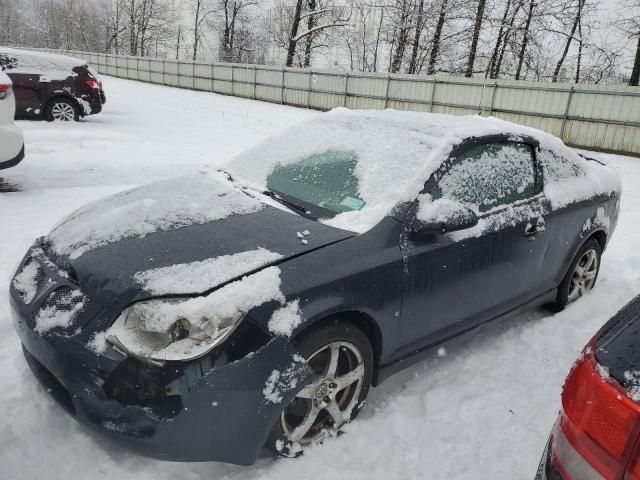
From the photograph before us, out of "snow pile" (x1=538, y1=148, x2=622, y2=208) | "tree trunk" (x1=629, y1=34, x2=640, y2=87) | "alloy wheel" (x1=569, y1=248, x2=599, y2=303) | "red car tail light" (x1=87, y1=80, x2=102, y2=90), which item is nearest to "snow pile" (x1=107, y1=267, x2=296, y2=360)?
"snow pile" (x1=538, y1=148, x2=622, y2=208)

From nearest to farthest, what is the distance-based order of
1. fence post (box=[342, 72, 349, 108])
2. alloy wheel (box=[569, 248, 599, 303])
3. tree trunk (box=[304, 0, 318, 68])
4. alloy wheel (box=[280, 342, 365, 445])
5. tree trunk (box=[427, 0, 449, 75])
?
alloy wheel (box=[280, 342, 365, 445]) → alloy wheel (box=[569, 248, 599, 303]) → fence post (box=[342, 72, 349, 108]) → tree trunk (box=[427, 0, 449, 75]) → tree trunk (box=[304, 0, 318, 68])

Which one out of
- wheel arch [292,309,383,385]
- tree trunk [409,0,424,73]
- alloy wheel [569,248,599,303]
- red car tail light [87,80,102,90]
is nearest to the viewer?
wheel arch [292,309,383,385]

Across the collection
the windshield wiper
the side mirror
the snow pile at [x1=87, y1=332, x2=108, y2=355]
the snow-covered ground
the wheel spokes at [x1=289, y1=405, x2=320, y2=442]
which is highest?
the side mirror

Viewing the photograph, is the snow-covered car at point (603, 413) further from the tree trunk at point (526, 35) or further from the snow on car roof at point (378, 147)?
the tree trunk at point (526, 35)

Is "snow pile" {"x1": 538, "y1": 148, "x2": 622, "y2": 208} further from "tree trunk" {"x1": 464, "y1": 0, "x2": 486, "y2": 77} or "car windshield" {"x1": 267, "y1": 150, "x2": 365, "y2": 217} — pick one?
"tree trunk" {"x1": 464, "y1": 0, "x2": 486, "y2": 77}

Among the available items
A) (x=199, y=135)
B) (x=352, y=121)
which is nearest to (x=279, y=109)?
(x=199, y=135)

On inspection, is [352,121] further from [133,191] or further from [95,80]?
[95,80]

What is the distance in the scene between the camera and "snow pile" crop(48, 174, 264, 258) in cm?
252

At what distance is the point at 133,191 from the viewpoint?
129 inches

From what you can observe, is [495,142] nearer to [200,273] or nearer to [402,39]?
[200,273]

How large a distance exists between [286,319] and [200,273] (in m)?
0.41

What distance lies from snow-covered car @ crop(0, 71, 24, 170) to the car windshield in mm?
3946

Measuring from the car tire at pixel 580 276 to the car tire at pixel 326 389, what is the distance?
7.31ft

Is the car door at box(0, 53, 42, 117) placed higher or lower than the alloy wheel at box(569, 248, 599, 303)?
higher
